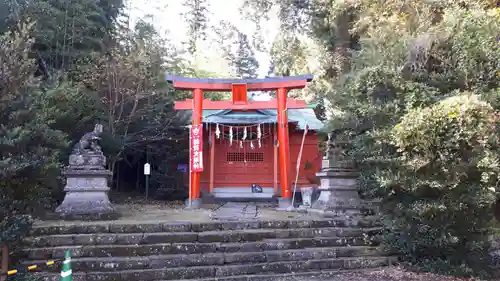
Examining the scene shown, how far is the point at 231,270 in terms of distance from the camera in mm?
5746

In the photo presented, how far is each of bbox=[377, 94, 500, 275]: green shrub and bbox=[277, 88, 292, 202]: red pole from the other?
17.5 feet

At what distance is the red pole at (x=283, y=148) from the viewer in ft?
37.4

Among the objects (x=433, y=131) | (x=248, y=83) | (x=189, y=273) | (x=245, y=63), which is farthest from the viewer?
(x=245, y=63)

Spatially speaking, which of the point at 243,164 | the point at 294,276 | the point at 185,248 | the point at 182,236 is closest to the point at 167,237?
the point at 182,236

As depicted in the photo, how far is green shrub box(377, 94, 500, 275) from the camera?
5367mm

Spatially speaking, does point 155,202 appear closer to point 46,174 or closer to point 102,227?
point 102,227

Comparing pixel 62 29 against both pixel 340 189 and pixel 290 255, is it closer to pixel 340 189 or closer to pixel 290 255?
pixel 340 189

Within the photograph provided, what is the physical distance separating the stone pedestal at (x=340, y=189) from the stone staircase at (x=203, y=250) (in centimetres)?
114

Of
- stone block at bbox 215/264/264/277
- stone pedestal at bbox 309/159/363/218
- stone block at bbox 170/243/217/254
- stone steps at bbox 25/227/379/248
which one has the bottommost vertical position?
stone block at bbox 215/264/264/277

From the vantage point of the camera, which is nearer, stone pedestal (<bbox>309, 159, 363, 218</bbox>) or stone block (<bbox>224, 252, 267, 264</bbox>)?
stone block (<bbox>224, 252, 267, 264</bbox>)

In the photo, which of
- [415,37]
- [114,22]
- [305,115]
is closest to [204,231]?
[415,37]

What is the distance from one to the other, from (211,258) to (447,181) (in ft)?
11.6

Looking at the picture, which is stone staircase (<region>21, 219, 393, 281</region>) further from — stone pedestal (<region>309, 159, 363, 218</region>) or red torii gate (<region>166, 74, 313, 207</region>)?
red torii gate (<region>166, 74, 313, 207</region>)

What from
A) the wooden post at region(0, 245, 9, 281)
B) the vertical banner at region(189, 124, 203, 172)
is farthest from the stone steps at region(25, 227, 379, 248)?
the vertical banner at region(189, 124, 203, 172)
